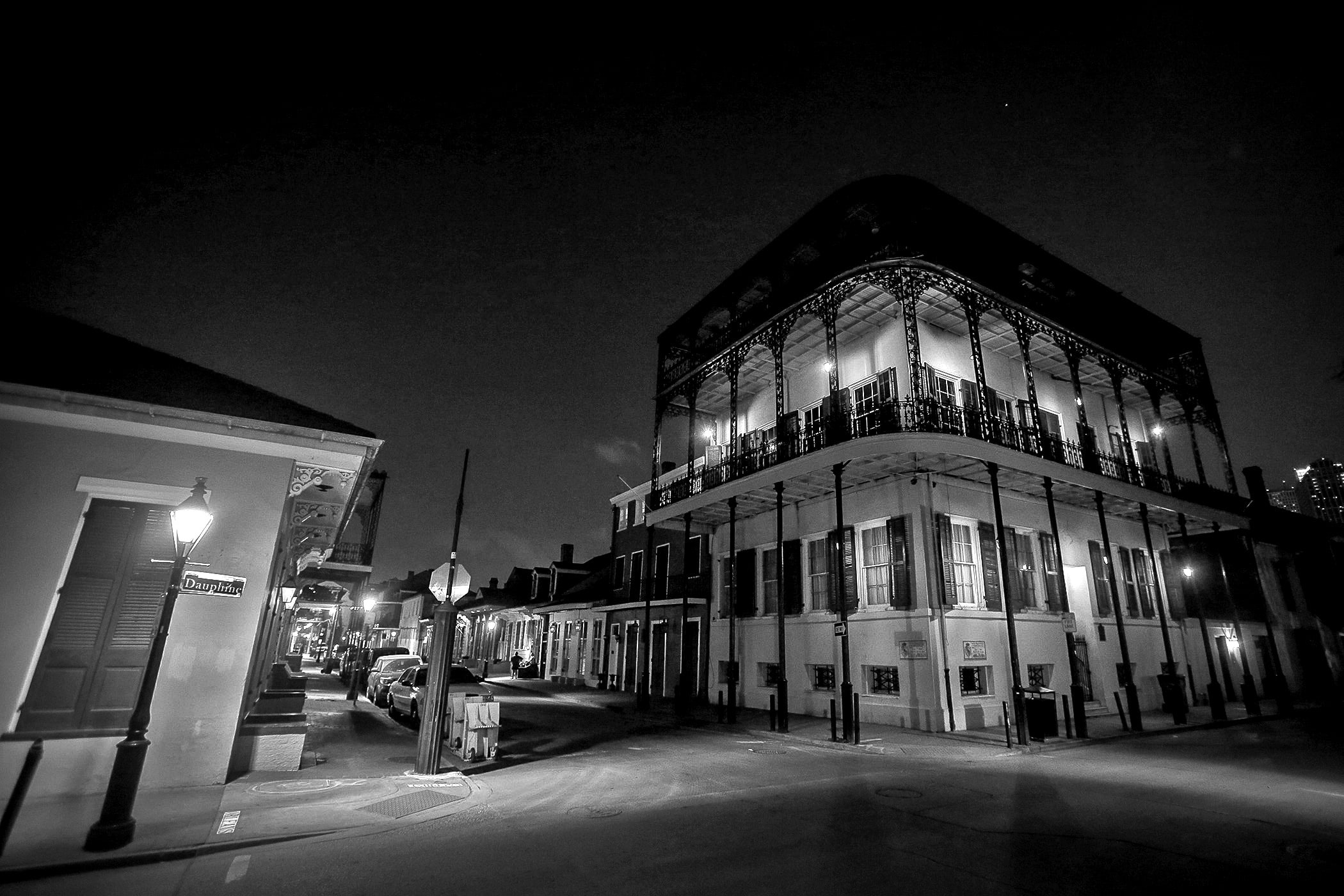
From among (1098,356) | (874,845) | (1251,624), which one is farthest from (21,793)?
(1251,624)

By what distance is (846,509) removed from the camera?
17.9 m

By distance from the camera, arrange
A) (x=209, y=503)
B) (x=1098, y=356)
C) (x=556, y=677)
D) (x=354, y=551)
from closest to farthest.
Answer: (x=209, y=503) < (x=1098, y=356) < (x=354, y=551) < (x=556, y=677)

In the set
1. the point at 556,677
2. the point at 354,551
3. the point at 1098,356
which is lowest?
the point at 556,677

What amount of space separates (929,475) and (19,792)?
16.9 metres

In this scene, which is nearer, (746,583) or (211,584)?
(211,584)

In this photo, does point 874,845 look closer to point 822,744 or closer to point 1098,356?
point 822,744

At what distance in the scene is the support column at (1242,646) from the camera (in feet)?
58.1

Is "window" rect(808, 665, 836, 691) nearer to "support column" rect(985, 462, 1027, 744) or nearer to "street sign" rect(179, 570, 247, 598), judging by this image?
"support column" rect(985, 462, 1027, 744)

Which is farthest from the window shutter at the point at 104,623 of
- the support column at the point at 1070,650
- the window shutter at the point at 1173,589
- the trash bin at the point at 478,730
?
the window shutter at the point at 1173,589

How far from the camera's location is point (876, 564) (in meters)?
16.7

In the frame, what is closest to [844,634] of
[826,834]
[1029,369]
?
[826,834]

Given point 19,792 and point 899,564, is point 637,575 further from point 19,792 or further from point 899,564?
point 19,792

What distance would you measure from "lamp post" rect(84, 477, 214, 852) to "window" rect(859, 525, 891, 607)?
15.0 meters

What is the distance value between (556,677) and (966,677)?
23.9 metres
